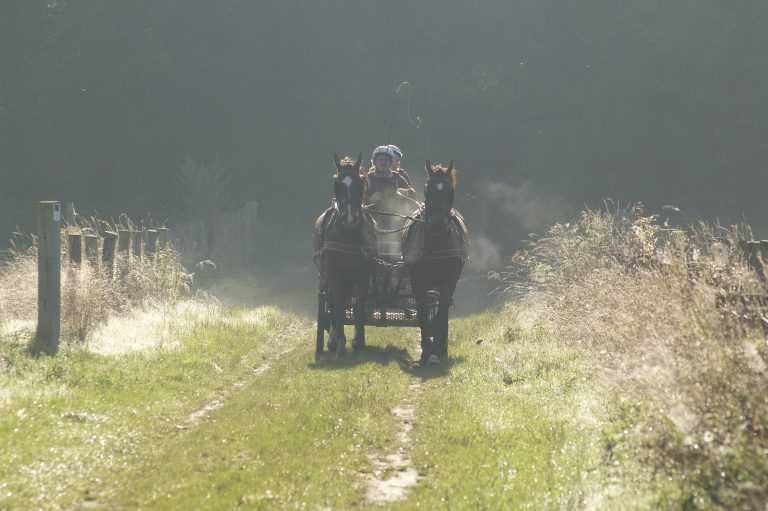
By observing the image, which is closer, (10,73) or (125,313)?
(125,313)

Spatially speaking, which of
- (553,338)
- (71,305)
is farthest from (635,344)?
(71,305)

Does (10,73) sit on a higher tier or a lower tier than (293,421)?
higher

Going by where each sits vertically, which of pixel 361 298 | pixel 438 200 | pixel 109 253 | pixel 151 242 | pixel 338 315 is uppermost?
pixel 438 200

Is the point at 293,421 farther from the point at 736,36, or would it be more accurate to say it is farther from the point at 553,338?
the point at 736,36

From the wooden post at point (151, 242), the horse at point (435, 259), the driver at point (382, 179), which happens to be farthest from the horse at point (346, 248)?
the wooden post at point (151, 242)

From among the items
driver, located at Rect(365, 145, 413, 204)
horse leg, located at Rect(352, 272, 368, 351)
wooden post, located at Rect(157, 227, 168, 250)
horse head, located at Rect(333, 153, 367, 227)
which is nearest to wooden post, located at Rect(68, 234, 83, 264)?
horse head, located at Rect(333, 153, 367, 227)

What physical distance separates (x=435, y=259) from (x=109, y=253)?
598cm

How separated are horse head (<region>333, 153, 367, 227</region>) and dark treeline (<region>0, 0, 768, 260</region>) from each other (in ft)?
77.1

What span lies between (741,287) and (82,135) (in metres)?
37.7

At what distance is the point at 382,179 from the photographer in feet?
53.7

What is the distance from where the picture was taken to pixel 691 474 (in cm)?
600

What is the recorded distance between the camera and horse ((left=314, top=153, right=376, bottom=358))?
46.4ft

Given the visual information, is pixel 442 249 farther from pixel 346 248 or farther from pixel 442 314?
pixel 346 248

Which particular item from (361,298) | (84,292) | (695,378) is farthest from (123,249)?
(695,378)
